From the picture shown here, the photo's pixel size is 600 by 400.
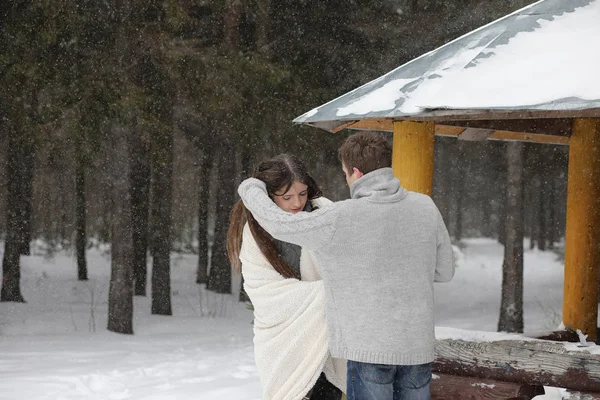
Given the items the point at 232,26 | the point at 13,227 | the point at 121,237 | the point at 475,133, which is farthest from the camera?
the point at 13,227

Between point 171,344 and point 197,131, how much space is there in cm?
553

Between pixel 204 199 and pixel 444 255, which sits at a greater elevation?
pixel 444 255

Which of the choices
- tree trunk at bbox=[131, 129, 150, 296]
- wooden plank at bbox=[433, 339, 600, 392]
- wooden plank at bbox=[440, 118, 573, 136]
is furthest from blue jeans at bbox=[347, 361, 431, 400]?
tree trunk at bbox=[131, 129, 150, 296]

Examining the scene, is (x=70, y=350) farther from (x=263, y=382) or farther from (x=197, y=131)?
(x=263, y=382)

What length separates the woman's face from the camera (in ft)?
11.3

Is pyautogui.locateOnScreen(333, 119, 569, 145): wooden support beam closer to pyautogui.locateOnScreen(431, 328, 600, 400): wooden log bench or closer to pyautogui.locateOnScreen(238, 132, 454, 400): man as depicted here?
pyautogui.locateOnScreen(431, 328, 600, 400): wooden log bench

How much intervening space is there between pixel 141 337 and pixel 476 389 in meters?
8.57

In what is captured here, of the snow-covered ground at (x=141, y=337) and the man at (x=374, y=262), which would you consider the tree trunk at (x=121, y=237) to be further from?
the man at (x=374, y=262)

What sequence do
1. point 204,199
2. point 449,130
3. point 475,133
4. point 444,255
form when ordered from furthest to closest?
1. point 204,199
2. point 449,130
3. point 475,133
4. point 444,255

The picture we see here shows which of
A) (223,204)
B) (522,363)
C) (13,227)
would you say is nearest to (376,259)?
(522,363)

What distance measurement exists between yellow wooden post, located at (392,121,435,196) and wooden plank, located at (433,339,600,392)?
1171 millimetres

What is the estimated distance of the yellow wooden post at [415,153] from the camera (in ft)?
18.0

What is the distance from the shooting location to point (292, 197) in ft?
11.4

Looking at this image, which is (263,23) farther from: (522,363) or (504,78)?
(522,363)
